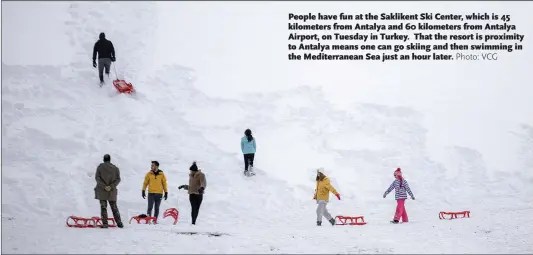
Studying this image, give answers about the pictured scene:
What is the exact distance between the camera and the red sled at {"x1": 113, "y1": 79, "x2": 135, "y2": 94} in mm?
17891

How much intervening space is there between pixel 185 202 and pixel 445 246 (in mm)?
7066

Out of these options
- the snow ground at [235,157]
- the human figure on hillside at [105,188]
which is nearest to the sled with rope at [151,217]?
the snow ground at [235,157]

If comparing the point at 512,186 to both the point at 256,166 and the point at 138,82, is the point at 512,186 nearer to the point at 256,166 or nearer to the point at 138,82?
the point at 256,166

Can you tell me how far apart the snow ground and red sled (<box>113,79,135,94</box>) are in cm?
32

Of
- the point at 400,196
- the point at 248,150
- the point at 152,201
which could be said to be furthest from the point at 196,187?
the point at 400,196

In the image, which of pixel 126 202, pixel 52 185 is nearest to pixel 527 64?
pixel 126 202

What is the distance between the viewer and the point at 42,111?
16.3 meters

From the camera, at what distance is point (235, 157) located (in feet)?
54.1

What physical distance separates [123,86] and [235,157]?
4880 mm

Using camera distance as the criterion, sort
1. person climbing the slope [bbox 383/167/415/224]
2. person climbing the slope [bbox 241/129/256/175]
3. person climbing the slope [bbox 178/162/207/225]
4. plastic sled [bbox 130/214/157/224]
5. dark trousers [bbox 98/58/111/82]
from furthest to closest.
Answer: dark trousers [bbox 98/58/111/82] → person climbing the slope [bbox 241/129/256/175] → person climbing the slope [bbox 383/167/415/224] → person climbing the slope [bbox 178/162/207/225] → plastic sled [bbox 130/214/157/224]

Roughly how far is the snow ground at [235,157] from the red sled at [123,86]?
1.04 ft

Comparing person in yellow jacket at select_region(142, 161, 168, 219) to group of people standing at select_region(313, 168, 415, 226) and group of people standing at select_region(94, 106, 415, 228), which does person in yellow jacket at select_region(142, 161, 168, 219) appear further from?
group of people standing at select_region(313, 168, 415, 226)

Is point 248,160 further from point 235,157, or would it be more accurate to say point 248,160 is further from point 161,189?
point 161,189

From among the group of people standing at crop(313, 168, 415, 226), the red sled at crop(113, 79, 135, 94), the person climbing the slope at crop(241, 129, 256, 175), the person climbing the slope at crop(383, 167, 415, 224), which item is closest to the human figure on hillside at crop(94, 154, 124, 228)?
the group of people standing at crop(313, 168, 415, 226)
